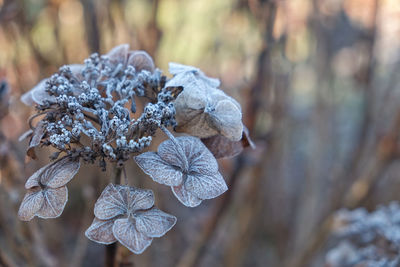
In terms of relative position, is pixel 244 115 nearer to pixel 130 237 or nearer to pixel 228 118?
pixel 228 118

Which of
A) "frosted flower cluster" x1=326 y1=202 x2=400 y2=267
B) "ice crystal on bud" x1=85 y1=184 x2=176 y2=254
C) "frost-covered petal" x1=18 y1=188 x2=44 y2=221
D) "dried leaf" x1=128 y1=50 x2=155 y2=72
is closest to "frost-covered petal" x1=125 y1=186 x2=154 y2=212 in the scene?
"ice crystal on bud" x1=85 y1=184 x2=176 y2=254

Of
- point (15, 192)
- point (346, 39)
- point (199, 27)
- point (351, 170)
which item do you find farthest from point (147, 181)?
point (346, 39)

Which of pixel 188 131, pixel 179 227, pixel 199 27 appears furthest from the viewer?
pixel 199 27

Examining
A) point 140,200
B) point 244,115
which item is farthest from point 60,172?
point 244,115

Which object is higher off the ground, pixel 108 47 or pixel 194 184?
pixel 194 184

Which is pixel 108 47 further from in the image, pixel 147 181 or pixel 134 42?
pixel 147 181

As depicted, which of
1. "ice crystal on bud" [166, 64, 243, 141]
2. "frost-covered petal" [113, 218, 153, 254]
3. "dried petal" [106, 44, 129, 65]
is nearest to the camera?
"frost-covered petal" [113, 218, 153, 254]

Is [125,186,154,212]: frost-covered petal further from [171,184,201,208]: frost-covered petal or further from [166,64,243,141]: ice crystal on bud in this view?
[166,64,243,141]: ice crystal on bud
